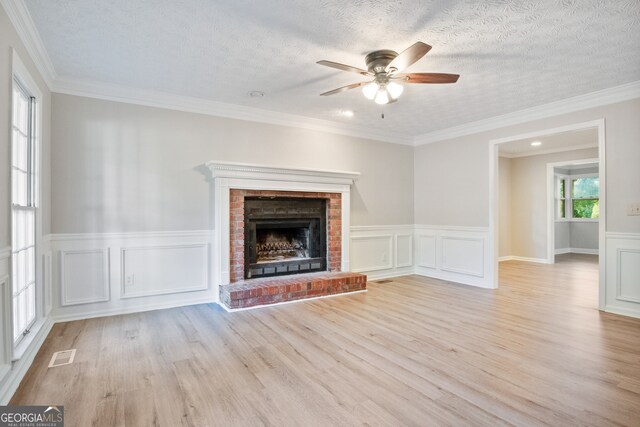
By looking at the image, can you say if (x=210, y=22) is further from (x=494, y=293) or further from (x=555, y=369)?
(x=494, y=293)

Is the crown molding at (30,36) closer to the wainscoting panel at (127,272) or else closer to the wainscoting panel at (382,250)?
the wainscoting panel at (127,272)

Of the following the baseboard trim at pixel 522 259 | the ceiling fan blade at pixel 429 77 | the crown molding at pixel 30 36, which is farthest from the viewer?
the baseboard trim at pixel 522 259

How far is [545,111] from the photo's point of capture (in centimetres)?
432

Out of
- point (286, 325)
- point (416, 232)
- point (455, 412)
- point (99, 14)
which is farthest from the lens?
point (416, 232)

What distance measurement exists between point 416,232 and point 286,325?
138 inches

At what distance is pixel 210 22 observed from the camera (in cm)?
245

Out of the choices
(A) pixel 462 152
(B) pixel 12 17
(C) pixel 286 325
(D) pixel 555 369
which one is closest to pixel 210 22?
(B) pixel 12 17

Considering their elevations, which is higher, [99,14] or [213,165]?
[99,14]

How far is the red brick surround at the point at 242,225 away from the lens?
4262 millimetres

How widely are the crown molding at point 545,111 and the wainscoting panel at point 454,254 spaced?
1.51 m

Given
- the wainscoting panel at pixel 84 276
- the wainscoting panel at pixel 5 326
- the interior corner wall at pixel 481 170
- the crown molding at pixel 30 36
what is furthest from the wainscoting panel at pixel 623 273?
the crown molding at pixel 30 36

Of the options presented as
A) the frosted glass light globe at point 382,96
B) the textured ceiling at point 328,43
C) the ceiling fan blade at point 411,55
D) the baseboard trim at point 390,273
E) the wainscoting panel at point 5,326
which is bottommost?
the baseboard trim at point 390,273

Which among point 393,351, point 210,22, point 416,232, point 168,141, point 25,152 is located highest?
point 210,22

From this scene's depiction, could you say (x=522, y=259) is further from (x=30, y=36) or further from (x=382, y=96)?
(x=30, y=36)
